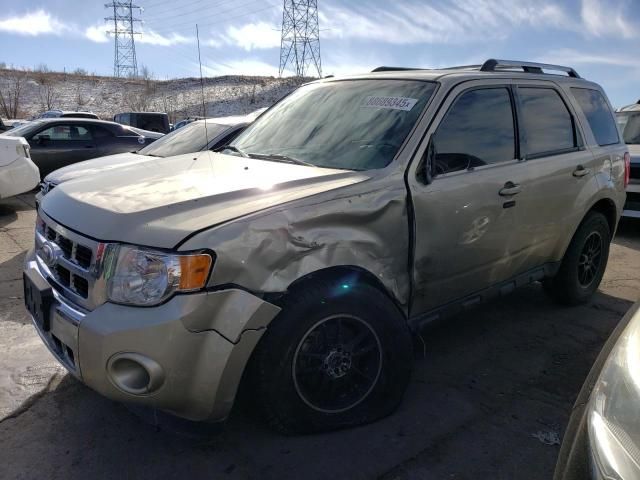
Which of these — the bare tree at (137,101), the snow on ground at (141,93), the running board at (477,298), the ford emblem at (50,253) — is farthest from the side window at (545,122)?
the bare tree at (137,101)

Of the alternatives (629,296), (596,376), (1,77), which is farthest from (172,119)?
(596,376)

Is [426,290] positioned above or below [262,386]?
above

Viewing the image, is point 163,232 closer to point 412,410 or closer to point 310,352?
point 310,352

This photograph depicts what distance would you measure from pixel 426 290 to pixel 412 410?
68 cm

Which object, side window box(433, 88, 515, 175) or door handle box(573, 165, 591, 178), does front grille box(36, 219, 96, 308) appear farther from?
door handle box(573, 165, 591, 178)

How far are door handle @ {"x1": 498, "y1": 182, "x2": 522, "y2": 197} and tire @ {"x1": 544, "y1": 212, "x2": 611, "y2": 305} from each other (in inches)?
47.4

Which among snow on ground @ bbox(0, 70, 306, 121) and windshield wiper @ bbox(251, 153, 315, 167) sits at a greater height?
snow on ground @ bbox(0, 70, 306, 121)

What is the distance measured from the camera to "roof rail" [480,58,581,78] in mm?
3859

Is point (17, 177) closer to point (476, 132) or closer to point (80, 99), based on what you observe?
point (476, 132)

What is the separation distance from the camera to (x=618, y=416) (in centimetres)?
148

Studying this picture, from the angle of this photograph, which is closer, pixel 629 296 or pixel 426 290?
pixel 426 290

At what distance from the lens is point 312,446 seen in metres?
2.72

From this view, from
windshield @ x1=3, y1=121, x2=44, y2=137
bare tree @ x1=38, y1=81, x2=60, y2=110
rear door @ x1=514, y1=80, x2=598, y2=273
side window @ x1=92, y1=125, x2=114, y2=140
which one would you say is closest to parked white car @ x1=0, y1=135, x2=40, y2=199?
windshield @ x1=3, y1=121, x2=44, y2=137

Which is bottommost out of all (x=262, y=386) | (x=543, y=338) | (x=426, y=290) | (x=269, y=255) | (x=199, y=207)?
(x=543, y=338)
